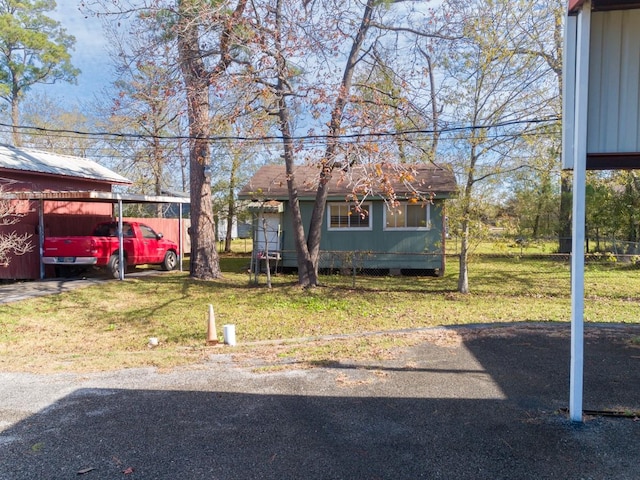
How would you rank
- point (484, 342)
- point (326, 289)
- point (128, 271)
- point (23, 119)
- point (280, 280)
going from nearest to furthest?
1. point (484, 342)
2. point (326, 289)
3. point (280, 280)
4. point (128, 271)
5. point (23, 119)

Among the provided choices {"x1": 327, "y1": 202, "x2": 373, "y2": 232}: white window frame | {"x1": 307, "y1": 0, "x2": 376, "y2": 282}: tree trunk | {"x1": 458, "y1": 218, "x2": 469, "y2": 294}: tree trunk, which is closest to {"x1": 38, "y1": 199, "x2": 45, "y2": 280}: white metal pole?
{"x1": 307, "y1": 0, "x2": 376, "y2": 282}: tree trunk

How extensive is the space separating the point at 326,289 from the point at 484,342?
5.96 m

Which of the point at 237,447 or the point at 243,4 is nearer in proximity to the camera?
the point at 237,447

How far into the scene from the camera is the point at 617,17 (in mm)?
4039

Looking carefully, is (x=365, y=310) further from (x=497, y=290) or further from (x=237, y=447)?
(x=237, y=447)

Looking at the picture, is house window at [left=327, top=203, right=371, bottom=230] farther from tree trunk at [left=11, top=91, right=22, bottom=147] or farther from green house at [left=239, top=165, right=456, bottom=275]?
tree trunk at [left=11, top=91, right=22, bottom=147]

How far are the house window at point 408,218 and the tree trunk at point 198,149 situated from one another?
5999mm

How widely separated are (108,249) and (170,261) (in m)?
3.47

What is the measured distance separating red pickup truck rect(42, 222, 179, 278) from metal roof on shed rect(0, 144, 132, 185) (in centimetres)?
233

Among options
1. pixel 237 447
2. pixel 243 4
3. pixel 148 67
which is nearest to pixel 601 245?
pixel 243 4

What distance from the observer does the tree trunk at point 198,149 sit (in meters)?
10.8

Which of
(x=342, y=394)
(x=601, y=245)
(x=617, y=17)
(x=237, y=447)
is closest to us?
(x=237, y=447)

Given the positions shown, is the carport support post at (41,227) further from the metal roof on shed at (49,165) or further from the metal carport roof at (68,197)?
the metal roof on shed at (49,165)

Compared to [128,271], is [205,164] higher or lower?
higher
